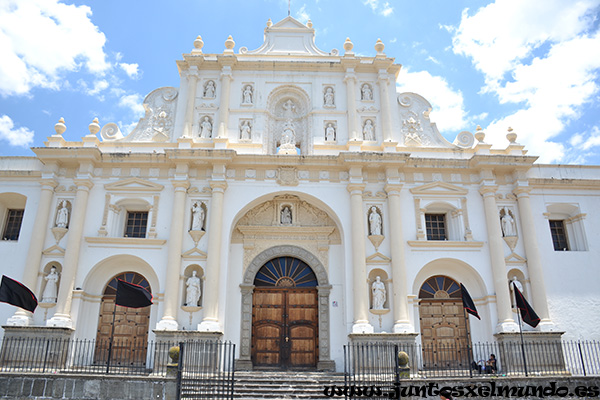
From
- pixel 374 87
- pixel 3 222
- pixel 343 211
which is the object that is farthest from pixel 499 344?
pixel 3 222

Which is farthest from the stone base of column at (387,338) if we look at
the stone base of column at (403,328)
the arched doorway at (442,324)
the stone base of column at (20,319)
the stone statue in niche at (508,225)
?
the stone base of column at (20,319)

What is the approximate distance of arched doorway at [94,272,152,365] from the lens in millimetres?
16172

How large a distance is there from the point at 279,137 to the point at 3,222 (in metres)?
11.0

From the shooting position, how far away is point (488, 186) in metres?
17.5

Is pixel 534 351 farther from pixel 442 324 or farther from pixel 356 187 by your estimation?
pixel 356 187

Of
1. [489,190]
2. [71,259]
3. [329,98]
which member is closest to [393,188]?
[489,190]

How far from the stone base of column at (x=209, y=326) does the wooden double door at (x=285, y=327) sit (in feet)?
6.07

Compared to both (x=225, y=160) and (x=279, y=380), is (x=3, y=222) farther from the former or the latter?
(x=279, y=380)

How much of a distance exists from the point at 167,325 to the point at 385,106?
1131 centimetres

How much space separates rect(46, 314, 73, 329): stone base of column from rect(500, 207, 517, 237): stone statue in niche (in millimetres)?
15051

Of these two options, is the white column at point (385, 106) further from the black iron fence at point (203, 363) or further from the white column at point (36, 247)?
the white column at point (36, 247)

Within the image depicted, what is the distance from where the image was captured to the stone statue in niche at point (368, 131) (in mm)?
18656

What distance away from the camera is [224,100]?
18.7 m

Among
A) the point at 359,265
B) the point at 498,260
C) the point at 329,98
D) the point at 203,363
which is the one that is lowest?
the point at 203,363
